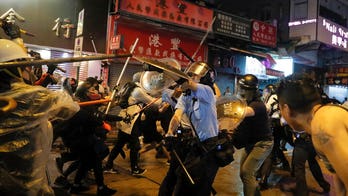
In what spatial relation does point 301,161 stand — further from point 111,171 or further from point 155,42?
point 155,42

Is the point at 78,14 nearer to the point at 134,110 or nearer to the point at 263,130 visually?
the point at 134,110

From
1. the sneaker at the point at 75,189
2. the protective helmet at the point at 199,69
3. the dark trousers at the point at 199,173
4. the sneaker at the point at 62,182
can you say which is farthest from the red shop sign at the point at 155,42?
the dark trousers at the point at 199,173

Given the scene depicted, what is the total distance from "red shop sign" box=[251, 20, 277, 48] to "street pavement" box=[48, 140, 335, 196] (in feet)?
35.2

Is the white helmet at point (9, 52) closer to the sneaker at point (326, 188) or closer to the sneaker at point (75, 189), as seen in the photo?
the sneaker at point (75, 189)

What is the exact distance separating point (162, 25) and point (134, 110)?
7934 millimetres

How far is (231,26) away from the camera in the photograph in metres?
16.8

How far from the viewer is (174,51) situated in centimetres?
1502

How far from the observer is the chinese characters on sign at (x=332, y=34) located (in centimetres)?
2022

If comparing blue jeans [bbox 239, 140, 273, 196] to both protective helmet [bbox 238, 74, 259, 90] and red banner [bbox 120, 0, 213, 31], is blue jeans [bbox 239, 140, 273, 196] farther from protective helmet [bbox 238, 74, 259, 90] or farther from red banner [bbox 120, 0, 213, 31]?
red banner [bbox 120, 0, 213, 31]

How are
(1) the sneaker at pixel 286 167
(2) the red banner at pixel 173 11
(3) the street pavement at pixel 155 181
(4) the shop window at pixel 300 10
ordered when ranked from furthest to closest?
(4) the shop window at pixel 300 10, (2) the red banner at pixel 173 11, (1) the sneaker at pixel 286 167, (3) the street pavement at pixel 155 181

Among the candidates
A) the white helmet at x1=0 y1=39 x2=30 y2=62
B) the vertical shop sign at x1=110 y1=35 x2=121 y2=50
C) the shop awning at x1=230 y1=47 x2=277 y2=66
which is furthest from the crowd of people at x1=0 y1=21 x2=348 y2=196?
the shop awning at x1=230 y1=47 x2=277 y2=66

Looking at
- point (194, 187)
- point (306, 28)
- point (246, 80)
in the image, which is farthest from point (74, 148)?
point (306, 28)

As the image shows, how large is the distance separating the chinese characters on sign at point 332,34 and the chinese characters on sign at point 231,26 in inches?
213

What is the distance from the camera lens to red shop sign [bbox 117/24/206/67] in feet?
44.2
